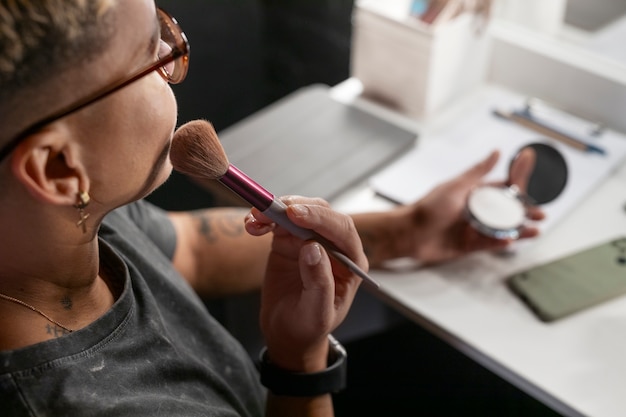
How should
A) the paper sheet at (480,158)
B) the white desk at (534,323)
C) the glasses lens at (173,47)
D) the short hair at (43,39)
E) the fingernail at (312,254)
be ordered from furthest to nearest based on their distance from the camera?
the paper sheet at (480,158)
the white desk at (534,323)
the fingernail at (312,254)
the glasses lens at (173,47)
the short hair at (43,39)

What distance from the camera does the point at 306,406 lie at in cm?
85

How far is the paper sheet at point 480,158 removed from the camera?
1114mm

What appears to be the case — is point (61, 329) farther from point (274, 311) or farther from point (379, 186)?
point (379, 186)

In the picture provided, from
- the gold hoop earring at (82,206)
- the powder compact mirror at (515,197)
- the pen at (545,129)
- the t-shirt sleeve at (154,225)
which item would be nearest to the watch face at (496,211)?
the powder compact mirror at (515,197)

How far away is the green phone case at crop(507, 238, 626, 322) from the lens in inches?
37.1

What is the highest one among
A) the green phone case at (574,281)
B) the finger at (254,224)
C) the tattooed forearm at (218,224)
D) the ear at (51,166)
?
the ear at (51,166)

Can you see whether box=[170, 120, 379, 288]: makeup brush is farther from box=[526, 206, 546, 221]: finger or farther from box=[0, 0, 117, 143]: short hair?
box=[526, 206, 546, 221]: finger

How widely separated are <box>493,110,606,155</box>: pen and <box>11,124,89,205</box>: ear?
82 centimetres

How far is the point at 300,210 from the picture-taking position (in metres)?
0.73

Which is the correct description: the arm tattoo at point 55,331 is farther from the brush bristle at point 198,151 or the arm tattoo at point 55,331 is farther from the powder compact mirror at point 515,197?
the powder compact mirror at point 515,197

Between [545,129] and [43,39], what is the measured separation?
880 millimetres

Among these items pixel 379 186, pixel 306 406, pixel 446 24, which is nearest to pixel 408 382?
pixel 379 186

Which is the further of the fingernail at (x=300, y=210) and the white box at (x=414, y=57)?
the white box at (x=414, y=57)

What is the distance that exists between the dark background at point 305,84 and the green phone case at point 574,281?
0.33m
